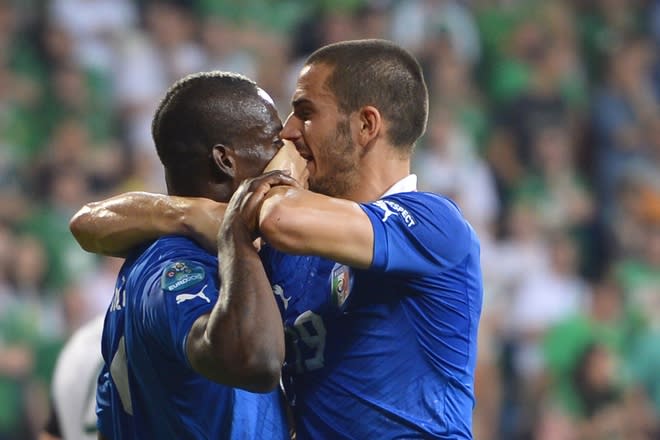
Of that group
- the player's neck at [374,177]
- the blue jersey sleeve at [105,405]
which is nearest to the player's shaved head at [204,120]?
the player's neck at [374,177]

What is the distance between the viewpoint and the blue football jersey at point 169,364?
2924 mm

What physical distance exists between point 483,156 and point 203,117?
253 inches

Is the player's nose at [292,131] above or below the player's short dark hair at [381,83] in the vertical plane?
below

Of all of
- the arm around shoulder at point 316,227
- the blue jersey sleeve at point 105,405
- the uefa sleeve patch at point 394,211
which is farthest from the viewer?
the blue jersey sleeve at point 105,405

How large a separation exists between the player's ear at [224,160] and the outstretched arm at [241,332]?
36cm

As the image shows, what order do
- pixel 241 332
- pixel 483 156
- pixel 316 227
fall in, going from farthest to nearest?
1. pixel 483 156
2. pixel 316 227
3. pixel 241 332

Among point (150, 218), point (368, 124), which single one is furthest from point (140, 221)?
point (368, 124)

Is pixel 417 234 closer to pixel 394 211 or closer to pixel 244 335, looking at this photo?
pixel 394 211

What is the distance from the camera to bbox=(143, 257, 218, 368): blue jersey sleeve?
287 centimetres

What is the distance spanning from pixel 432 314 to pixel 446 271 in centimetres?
12

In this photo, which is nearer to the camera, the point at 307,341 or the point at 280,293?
the point at 307,341

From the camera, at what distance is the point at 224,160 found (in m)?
3.21

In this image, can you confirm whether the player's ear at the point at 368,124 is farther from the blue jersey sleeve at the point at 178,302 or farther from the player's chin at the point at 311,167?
the blue jersey sleeve at the point at 178,302

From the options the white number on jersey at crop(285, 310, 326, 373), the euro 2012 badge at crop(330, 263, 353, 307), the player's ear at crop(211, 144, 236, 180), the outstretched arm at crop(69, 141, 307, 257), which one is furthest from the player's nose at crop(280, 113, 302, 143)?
the white number on jersey at crop(285, 310, 326, 373)
